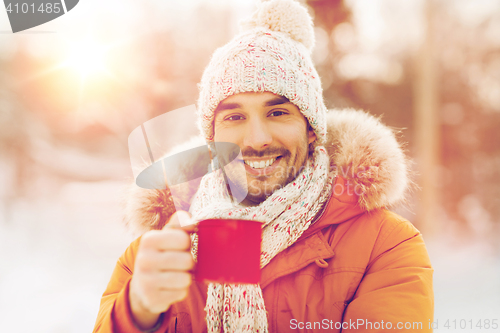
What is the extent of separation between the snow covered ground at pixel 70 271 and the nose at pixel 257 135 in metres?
1.61

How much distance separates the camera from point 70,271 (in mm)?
2867

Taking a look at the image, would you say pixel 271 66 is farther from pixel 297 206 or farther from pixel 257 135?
pixel 297 206

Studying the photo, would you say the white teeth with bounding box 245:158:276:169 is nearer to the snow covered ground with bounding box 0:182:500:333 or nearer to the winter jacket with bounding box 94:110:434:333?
the winter jacket with bounding box 94:110:434:333

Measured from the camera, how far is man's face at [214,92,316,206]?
1.29m

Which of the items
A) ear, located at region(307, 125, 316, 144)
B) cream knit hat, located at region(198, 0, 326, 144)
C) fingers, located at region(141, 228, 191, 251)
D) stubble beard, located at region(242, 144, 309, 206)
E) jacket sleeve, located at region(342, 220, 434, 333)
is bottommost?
jacket sleeve, located at region(342, 220, 434, 333)

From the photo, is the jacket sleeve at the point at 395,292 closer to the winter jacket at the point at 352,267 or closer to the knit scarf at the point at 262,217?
the winter jacket at the point at 352,267

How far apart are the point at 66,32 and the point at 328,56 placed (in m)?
3.48

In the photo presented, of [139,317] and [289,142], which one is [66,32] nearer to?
[289,142]

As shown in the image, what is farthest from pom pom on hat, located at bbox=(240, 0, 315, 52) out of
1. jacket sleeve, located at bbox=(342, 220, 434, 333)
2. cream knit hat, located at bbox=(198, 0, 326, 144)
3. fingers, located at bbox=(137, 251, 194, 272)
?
fingers, located at bbox=(137, 251, 194, 272)

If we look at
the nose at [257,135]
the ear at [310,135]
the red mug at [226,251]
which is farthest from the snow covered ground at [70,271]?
the red mug at [226,251]

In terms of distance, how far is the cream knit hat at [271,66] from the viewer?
4.19 feet

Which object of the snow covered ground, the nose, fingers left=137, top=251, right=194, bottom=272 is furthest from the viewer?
the snow covered ground

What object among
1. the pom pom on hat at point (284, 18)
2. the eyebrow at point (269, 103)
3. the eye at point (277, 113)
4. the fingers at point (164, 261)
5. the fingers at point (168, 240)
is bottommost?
the fingers at point (164, 261)

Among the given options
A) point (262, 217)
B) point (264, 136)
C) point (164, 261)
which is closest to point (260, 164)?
point (264, 136)
